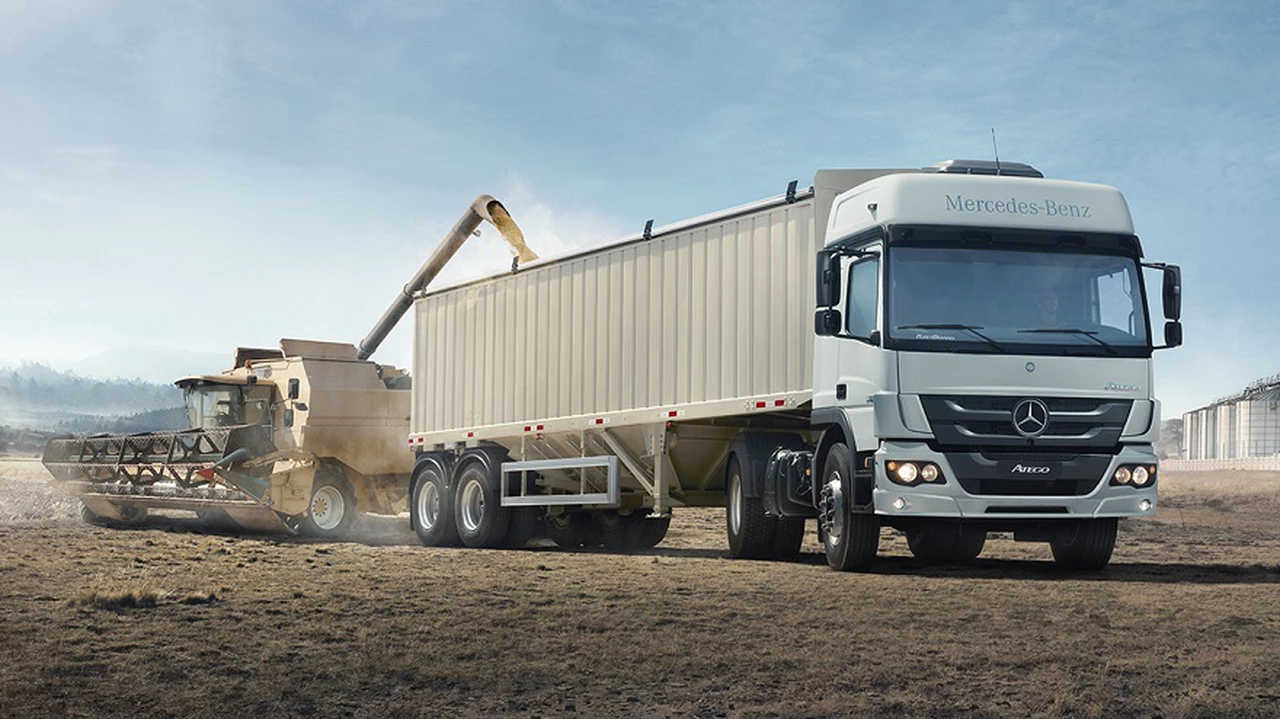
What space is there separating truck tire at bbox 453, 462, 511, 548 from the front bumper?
911 cm

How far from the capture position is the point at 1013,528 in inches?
536

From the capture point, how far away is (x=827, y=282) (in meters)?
13.5

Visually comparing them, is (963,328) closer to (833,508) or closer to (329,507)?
(833,508)

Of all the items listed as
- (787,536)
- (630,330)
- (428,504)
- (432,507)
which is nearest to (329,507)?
(428,504)

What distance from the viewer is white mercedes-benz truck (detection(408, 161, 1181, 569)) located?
13.1 m

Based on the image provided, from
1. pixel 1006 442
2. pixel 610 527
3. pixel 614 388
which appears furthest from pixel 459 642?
pixel 610 527

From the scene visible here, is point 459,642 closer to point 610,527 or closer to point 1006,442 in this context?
point 1006,442

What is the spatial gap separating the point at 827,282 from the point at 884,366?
1035 mm

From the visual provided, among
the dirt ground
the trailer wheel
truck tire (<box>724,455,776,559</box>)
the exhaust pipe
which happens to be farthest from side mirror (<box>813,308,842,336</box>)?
the exhaust pipe

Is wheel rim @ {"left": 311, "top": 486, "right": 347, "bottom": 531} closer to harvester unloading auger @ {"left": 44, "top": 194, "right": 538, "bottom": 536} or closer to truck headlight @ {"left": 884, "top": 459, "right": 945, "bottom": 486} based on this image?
harvester unloading auger @ {"left": 44, "top": 194, "right": 538, "bottom": 536}

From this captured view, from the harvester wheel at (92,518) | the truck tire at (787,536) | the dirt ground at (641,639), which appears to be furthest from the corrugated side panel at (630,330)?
the harvester wheel at (92,518)

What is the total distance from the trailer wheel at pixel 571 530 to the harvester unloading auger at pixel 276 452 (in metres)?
5.63

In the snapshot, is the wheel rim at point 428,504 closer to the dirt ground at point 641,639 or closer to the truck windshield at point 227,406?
the truck windshield at point 227,406

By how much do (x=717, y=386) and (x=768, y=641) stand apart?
736 cm
